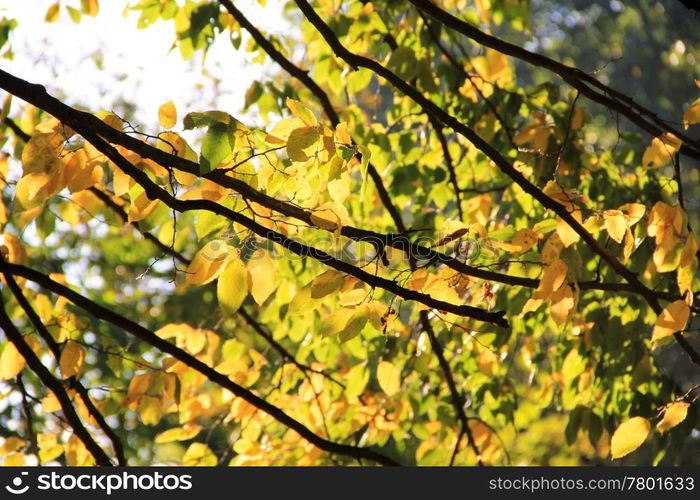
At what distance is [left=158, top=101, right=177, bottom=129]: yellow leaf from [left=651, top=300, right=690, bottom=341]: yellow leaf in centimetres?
110

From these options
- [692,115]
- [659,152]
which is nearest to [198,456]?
[659,152]

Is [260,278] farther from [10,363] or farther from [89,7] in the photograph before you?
[89,7]

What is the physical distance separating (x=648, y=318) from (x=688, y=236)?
91 centimetres

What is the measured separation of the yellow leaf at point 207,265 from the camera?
1.33 m

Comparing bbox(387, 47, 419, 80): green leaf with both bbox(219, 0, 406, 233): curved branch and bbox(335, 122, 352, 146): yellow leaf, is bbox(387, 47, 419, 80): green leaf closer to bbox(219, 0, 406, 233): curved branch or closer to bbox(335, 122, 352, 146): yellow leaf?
bbox(219, 0, 406, 233): curved branch

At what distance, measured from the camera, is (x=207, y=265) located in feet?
4.42

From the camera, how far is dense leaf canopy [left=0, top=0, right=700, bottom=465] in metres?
1.36

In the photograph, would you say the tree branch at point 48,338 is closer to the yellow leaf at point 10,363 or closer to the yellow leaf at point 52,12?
the yellow leaf at point 10,363

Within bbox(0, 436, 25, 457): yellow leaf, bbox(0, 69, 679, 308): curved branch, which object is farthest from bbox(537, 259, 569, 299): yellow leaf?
bbox(0, 436, 25, 457): yellow leaf

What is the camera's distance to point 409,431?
3.00 meters

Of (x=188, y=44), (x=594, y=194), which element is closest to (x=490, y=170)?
(x=594, y=194)

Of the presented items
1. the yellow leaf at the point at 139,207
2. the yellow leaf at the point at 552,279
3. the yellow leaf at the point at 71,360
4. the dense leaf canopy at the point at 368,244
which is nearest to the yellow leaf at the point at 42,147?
the dense leaf canopy at the point at 368,244

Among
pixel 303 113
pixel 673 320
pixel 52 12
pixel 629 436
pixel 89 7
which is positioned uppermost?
pixel 52 12

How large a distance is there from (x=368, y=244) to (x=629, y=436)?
78 cm
